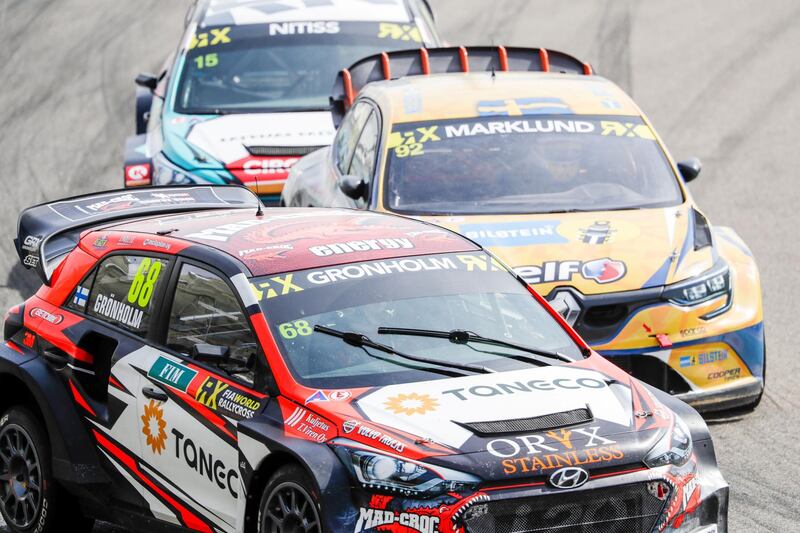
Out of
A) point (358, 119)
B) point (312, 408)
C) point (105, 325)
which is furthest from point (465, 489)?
point (358, 119)

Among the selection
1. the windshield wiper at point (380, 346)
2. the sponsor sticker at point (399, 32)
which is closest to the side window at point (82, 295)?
the windshield wiper at point (380, 346)

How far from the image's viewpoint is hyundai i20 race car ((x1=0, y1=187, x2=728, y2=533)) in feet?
17.2

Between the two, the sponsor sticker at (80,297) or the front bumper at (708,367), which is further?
the front bumper at (708,367)

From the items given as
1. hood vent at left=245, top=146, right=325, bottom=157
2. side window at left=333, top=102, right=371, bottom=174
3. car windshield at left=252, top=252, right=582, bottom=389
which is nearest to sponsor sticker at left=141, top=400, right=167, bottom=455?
car windshield at left=252, top=252, right=582, bottom=389

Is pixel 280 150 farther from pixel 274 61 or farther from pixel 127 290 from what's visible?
pixel 127 290

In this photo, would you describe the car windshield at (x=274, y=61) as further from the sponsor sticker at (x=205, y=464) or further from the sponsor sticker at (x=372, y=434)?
the sponsor sticker at (x=372, y=434)

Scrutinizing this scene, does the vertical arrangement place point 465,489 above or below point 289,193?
above

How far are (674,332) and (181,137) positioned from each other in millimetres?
5469

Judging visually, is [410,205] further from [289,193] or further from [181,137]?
[181,137]

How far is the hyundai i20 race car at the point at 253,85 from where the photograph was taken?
1226 centimetres

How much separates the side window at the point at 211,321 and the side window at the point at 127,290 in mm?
181

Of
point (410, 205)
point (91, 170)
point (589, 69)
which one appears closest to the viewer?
point (410, 205)

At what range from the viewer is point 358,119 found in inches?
424

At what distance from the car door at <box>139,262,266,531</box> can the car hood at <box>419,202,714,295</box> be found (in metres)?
2.47
